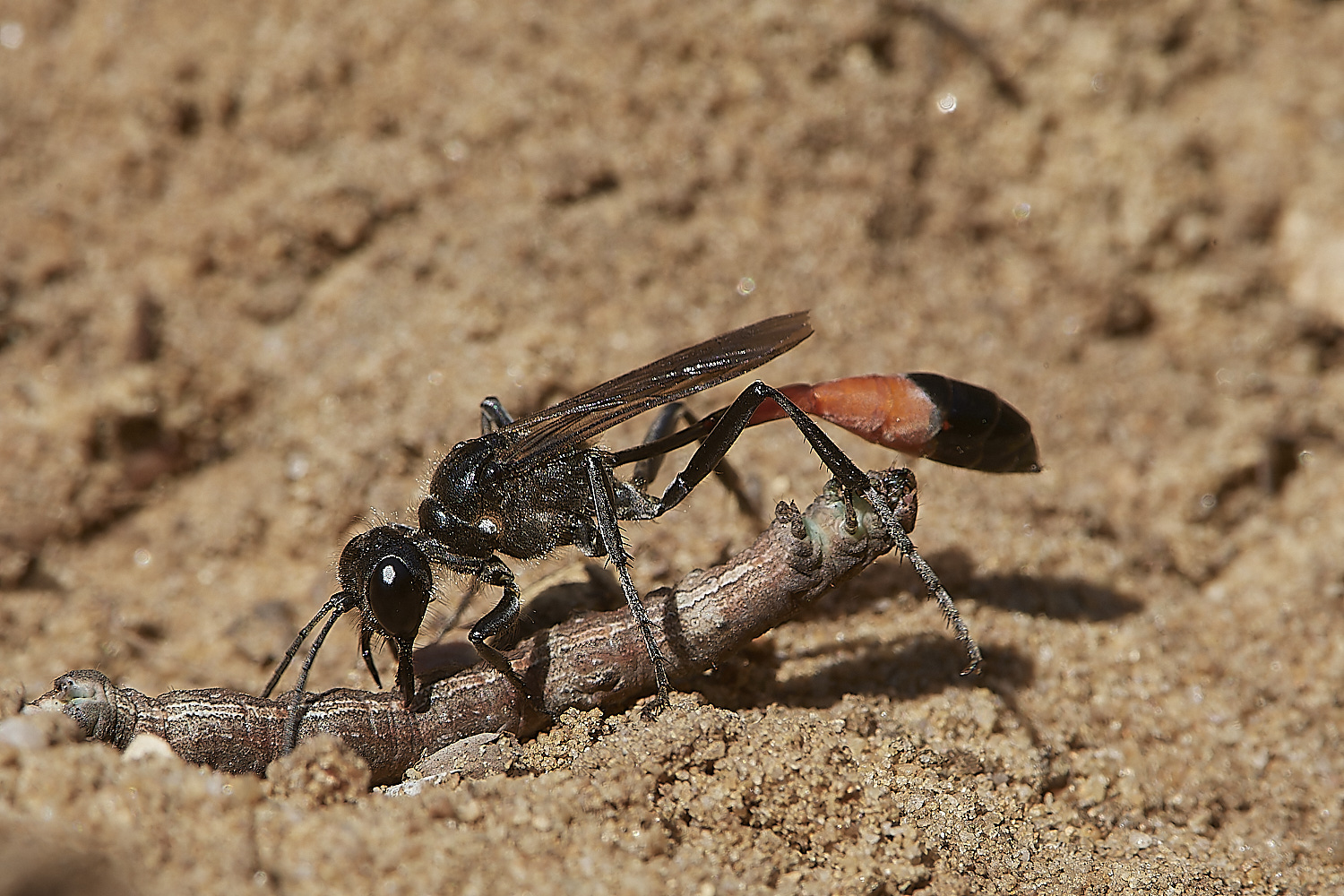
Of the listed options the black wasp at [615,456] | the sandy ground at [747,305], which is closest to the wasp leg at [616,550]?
the black wasp at [615,456]

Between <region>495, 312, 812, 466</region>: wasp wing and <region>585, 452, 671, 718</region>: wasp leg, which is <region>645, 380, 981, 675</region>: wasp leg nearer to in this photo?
<region>495, 312, 812, 466</region>: wasp wing

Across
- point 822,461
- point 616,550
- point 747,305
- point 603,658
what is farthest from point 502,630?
point 747,305

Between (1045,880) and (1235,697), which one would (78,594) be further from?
(1235,697)

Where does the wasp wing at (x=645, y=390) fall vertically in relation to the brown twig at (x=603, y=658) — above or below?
above

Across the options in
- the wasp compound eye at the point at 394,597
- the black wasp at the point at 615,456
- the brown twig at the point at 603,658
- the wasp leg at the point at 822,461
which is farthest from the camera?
the black wasp at the point at 615,456

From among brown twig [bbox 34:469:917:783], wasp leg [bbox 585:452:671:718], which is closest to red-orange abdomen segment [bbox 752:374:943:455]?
brown twig [bbox 34:469:917:783]

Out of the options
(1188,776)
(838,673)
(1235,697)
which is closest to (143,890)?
(838,673)

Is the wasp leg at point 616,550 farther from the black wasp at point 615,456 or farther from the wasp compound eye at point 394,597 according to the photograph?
the wasp compound eye at point 394,597
